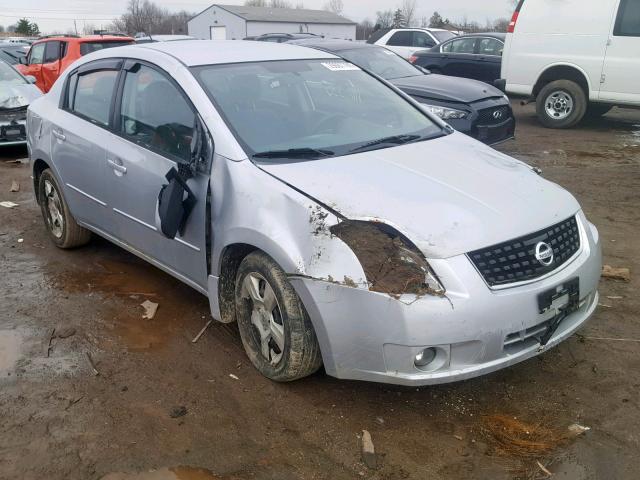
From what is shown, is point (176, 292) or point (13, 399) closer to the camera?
point (13, 399)

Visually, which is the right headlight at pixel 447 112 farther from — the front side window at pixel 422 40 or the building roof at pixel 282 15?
the building roof at pixel 282 15

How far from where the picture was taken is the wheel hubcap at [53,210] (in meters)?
5.32

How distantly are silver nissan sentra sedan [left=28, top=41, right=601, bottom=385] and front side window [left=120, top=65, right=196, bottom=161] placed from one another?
13 millimetres

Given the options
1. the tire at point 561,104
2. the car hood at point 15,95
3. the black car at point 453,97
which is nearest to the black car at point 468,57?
the tire at point 561,104

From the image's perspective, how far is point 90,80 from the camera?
190 inches

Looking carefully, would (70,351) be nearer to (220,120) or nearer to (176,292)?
(176,292)

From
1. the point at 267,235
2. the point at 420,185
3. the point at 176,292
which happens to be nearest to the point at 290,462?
the point at 267,235

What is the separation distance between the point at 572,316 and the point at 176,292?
274 cm

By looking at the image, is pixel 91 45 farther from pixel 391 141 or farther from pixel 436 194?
pixel 436 194

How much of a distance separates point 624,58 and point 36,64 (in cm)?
1174

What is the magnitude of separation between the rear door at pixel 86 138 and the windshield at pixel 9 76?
549 centimetres

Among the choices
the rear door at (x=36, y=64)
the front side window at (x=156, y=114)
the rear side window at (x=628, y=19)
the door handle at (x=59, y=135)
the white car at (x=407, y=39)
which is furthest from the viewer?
the white car at (x=407, y=39)

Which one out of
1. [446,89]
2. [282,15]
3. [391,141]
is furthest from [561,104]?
[282,15]

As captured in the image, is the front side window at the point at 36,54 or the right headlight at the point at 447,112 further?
the front side window at the point at 36,54
